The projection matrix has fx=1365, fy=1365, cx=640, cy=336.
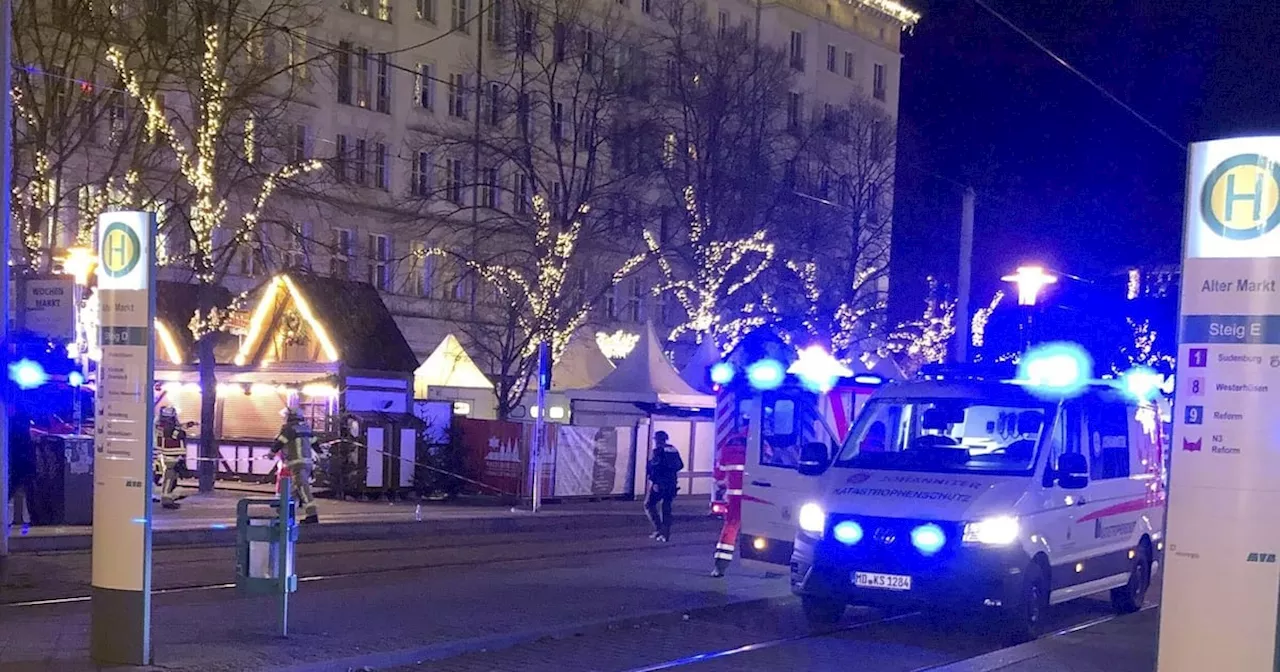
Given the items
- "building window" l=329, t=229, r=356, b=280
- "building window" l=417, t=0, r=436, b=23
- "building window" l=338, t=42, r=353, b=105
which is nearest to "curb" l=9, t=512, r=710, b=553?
"building window" l=329, t=229, r=356, b=280

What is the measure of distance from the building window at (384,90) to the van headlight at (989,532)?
38143 millimetres

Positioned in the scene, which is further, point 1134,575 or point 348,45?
point 348,45

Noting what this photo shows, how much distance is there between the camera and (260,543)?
10.6 meters

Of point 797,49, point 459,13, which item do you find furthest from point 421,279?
point 797,49

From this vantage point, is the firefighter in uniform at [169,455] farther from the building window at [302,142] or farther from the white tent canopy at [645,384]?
the building window at [302,142]

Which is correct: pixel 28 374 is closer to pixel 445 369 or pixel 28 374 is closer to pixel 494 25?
pixel 445 369

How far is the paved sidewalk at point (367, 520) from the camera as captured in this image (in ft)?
60.4

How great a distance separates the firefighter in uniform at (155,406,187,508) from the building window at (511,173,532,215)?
638 inches

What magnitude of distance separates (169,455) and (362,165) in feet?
76.2

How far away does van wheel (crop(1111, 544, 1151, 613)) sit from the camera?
14922 mm

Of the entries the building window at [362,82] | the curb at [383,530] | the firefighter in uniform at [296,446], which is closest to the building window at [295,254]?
the building window at [362,82]

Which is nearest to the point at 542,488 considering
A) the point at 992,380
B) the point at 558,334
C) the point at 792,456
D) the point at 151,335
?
the point at 558,334

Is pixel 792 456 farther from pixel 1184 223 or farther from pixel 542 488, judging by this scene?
pixel 542 488

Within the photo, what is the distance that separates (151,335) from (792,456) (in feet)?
26.2
